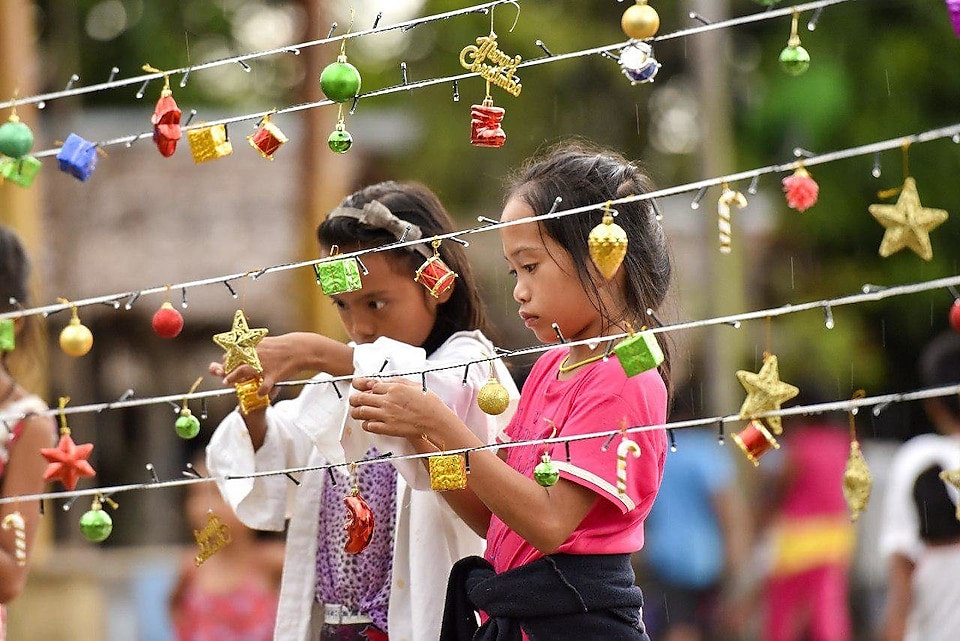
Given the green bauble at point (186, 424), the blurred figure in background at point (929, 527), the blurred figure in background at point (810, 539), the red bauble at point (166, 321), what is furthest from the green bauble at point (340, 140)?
the blurred figure in background at point (810, 539)

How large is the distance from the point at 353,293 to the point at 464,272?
23 cm

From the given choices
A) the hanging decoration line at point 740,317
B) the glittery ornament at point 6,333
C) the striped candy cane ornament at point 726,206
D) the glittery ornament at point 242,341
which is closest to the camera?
the hanging decoration line at point 740,317

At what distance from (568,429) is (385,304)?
481 millimetres

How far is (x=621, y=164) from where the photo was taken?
6.98 feet

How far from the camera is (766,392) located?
1.76 metres

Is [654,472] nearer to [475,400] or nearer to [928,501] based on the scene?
[475,400]

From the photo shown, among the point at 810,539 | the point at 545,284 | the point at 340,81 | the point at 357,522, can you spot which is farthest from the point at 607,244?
the point at 810,539

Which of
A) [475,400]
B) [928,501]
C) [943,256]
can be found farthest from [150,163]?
[475,400]

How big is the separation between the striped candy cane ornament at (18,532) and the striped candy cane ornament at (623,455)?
3.73 ft

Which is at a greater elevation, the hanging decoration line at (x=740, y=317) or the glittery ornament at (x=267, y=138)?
the glittery ornament at (x=267, y=138)

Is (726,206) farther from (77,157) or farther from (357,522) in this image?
(77,157)

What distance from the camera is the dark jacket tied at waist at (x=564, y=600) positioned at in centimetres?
198

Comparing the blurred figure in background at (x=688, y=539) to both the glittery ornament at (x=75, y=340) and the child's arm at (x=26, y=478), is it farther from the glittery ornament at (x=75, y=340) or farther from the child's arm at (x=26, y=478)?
the glittery ornament at (x=75, y=340)

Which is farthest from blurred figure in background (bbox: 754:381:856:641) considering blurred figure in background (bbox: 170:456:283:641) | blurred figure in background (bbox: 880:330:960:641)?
blurred figure in background (bbox: 170:456:283:641)
